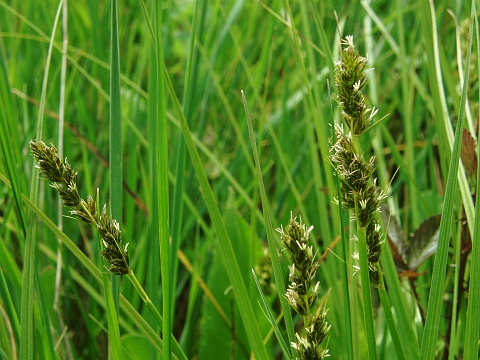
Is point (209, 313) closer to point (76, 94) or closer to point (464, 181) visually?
point (464, 181)

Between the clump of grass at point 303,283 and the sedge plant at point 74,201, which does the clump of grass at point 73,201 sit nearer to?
the sedge plant at point 74,201

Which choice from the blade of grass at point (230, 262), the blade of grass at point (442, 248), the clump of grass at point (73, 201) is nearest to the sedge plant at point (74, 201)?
the clump of grass at point (73, 201)

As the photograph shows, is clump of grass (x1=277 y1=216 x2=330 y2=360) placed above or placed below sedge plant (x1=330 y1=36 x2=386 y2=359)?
below

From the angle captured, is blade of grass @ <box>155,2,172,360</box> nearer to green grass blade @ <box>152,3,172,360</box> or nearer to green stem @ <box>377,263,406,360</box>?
green grass blade @ <box>152,3,172,360</box>

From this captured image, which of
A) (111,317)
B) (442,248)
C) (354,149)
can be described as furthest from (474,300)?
(111,317)

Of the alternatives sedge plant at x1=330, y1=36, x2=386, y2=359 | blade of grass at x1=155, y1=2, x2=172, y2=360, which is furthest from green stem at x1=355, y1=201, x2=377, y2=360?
blade of grass at x1=155, y1=2, x2=172, y2=360

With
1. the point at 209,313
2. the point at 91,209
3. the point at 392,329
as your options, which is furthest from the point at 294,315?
the point at 91,209

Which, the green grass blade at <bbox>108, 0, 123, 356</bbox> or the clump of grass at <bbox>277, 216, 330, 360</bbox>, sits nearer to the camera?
the clump of grass at <bbox>277, 216, 330, 360</bbox>
